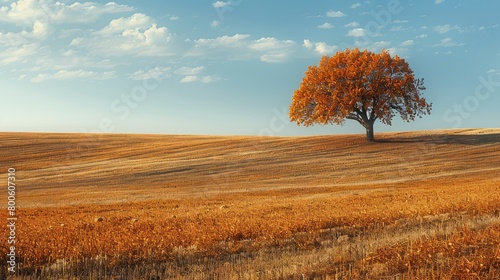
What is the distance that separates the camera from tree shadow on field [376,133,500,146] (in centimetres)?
5522

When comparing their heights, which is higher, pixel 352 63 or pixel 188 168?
→ pixel 352 63

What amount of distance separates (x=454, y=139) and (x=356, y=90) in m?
14.7

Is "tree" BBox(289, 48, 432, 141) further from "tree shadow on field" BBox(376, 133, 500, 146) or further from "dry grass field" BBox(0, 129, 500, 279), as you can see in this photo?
"dry grass field" BBox(0, 129, 500, 279)

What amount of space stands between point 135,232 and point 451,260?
7.94m

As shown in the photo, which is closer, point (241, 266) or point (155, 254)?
point (241, 266)

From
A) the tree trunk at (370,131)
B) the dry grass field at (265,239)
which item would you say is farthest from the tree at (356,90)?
the dry grass field at (265,239)

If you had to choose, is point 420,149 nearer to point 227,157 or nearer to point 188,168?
point 227,157

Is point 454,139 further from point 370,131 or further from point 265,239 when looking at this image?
point 265,239

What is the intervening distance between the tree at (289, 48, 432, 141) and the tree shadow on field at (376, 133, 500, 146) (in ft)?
10.7

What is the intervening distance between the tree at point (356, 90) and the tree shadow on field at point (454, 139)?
3251 millimetres

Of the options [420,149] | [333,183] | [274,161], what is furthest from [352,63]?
[333,183]

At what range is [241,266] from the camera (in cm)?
866

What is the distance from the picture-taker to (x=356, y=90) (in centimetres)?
5366

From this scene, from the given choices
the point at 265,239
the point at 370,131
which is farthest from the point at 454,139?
the point at 265,239
